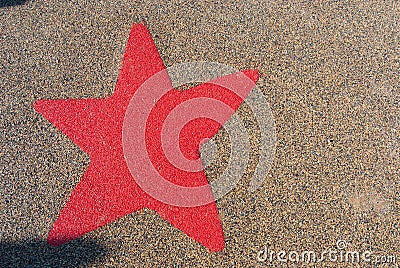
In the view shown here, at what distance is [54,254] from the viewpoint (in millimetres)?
2760

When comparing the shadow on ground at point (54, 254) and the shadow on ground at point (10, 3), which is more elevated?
the shadow on ground at point (10, 3)

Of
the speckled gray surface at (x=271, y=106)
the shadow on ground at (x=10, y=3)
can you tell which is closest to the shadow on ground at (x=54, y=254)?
the speckled gray surface at (x=271, y=106)

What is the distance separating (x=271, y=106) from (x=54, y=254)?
194 centimetres

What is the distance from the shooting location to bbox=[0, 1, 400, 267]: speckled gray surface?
277 centimetres

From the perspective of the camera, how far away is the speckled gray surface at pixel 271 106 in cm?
277

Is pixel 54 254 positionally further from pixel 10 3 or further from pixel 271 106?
pixel 10 3

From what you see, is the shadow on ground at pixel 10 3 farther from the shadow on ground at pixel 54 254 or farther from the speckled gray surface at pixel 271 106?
the shadow on ground at pixel 54 254

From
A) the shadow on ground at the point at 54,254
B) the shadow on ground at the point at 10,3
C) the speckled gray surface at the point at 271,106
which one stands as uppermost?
the shadow on ground at the point at 10,3

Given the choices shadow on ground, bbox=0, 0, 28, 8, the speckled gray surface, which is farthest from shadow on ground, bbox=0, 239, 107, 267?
shadow on ground, bbox=0, 0, 28, 8

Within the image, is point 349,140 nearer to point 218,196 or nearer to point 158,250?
point 218,196

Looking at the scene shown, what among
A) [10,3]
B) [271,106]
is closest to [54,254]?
[271,106]

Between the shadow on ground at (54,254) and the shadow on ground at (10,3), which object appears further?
the shadow on ground at (10,3)

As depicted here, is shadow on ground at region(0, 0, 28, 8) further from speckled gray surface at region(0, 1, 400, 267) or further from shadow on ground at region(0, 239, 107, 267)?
shadow on ground at region(0, 239, 107, 267)

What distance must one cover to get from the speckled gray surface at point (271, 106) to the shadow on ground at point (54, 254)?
0.01 metres
